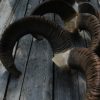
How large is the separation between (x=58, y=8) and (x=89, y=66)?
1343 millimetres

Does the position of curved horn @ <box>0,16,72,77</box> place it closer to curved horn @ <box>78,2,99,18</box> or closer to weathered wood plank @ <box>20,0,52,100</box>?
weathered wood plank @ <box>20,0,52,100</box>

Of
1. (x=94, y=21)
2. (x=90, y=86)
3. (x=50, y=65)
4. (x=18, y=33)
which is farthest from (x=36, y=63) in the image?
(x=90, y=86)

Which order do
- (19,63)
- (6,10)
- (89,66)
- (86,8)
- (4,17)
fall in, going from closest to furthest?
1. (89,66)
2. (19,63)
3. (86,8)
4. (4,17)
5. (6,10)

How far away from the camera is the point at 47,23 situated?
107 inches

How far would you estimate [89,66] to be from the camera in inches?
83.1

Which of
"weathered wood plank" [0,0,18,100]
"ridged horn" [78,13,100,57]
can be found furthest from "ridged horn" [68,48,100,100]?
"weathered wood plank" [0,0,18,100]

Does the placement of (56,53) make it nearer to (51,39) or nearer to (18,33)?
(51,39)

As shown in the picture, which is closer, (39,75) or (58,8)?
(39,75)

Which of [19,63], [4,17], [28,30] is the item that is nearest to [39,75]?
[19,63]

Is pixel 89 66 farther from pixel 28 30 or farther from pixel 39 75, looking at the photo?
pixel 28 30

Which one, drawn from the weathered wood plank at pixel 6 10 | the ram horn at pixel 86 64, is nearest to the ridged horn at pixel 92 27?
the ram horn at pixel 86 64

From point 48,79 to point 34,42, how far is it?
26.9 inches

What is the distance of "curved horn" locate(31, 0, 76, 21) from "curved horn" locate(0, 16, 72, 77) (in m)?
0.55

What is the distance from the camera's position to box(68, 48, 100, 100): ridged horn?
193cm
